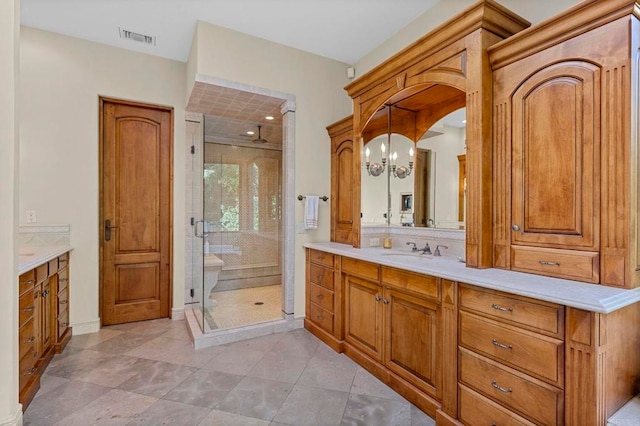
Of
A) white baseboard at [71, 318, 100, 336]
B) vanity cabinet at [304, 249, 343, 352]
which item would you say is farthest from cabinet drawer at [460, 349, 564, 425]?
white baseboard at [71, 318, 100, 336]

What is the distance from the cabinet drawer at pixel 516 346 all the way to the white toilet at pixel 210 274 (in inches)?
103

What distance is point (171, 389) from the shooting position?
2.22 metres

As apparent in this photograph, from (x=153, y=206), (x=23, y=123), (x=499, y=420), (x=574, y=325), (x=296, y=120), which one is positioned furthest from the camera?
(x=153, y=206)

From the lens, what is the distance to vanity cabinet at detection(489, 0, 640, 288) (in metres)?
1.37

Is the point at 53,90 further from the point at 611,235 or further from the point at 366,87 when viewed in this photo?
the point at 611,235

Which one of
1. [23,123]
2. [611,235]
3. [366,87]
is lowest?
[611,235]

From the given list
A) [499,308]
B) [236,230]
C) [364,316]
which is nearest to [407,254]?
[364,316]

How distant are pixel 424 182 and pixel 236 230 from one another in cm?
229

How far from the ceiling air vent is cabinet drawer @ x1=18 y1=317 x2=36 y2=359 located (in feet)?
8.69

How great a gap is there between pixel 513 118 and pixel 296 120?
2.16 m

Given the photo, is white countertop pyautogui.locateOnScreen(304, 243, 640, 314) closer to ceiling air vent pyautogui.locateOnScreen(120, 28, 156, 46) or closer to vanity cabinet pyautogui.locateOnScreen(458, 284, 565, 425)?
vanity cabinet pyautogui.locateOnScreen(458, 284, 565, 425)

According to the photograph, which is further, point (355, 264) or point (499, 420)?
point (355, 264)

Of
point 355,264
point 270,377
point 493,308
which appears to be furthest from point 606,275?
point 270,377

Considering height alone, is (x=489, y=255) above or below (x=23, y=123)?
below
